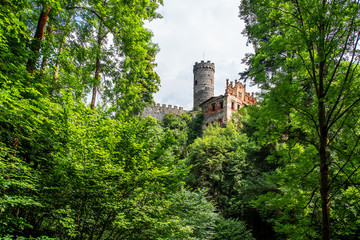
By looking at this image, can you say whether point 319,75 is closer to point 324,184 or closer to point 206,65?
point 324,184

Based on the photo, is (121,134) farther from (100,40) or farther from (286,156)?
(100,40)

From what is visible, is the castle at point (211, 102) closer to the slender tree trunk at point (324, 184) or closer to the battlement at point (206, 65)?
the battlement at point (206, 65)

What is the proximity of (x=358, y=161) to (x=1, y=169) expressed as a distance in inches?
279

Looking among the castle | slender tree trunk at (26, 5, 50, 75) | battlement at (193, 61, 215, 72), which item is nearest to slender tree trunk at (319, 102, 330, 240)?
slender tree trunk at (26, 5, 50, 75)

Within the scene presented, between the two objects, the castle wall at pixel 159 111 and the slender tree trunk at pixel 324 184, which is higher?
the castle wall at pixel 159 111

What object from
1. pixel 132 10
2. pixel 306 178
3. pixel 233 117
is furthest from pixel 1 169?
pixel 233 117

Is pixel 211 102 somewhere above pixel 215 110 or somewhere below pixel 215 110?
above

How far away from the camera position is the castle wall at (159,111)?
3462 centimetres

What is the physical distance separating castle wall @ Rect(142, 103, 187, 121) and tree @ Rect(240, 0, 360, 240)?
2979 cm

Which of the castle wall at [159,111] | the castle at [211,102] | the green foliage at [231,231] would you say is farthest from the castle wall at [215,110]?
the green foliage at [231,231]

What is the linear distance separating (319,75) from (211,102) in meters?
28.4

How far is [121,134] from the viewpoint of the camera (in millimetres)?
6098

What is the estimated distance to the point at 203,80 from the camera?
42.3m

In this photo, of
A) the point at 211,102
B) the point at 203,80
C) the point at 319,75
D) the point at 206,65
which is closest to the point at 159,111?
the point at 211,102
